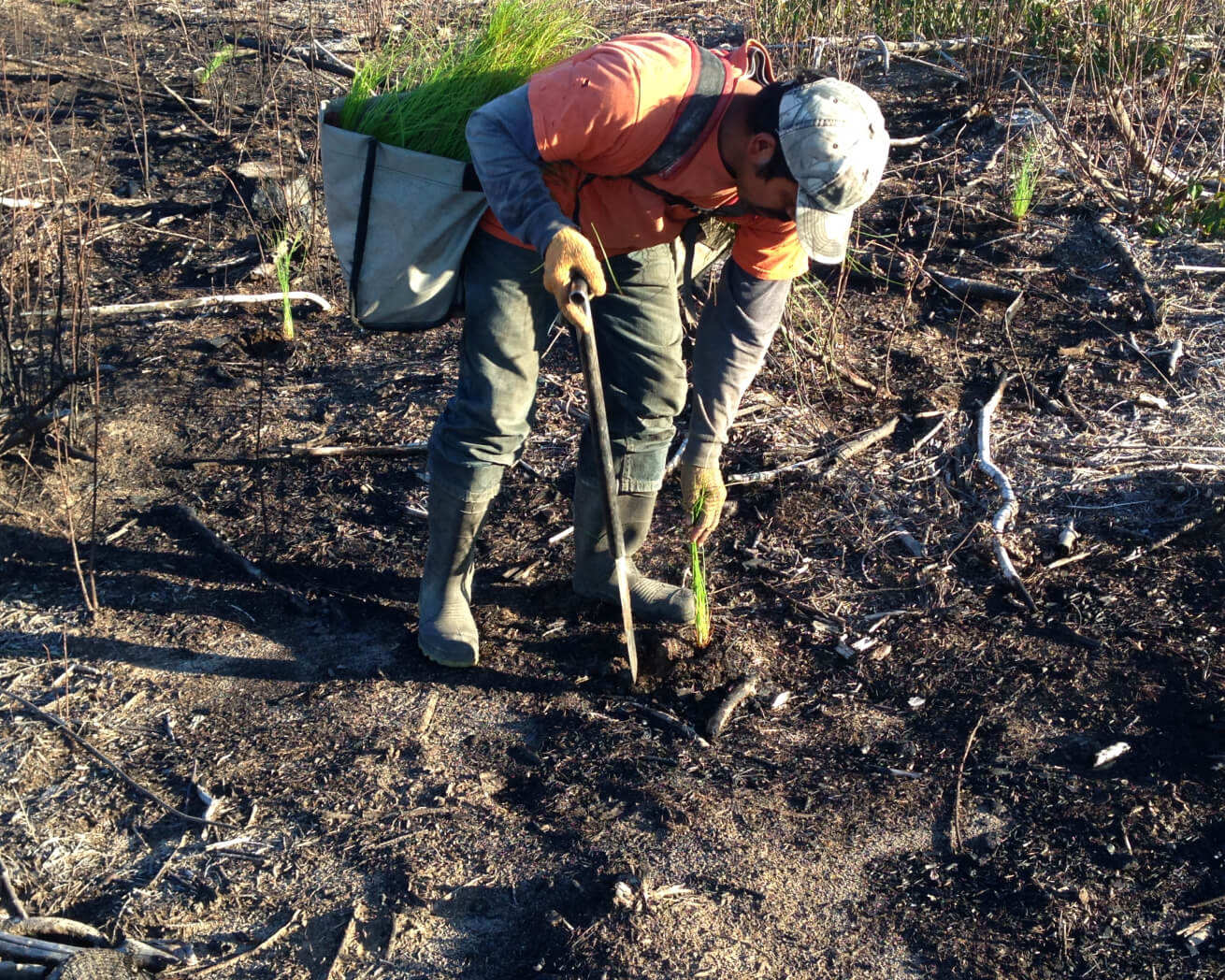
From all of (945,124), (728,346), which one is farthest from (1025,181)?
(728,346)

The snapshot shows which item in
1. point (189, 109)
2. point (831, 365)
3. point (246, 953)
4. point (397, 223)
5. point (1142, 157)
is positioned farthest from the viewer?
point (189, 109)

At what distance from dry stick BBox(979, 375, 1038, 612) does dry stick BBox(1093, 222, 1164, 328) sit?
81cm

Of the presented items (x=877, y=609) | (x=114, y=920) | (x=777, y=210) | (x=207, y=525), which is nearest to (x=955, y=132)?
(x=877, y=609)

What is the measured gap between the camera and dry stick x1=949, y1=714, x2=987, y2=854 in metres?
2.52

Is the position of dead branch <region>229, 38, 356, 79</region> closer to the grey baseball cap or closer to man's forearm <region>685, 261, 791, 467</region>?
man's forearm <region>685, 261, 791, 467</region>

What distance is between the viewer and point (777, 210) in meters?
2.34

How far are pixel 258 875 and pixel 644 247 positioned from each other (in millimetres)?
1652

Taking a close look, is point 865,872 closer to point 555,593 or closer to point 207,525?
point 555,593

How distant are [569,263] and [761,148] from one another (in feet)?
1.49

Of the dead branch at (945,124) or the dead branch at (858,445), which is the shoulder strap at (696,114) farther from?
the dead branch at (945,124)

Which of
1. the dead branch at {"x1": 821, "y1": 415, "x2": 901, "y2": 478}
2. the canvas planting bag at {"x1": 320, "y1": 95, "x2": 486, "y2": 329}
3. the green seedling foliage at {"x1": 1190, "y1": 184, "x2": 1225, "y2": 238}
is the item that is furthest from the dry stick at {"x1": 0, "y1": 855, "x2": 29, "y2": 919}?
the green seedling foliage at {"x1": 1190, "y1": 184, "x2": 1225, "y2": 238}

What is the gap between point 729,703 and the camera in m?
2.87

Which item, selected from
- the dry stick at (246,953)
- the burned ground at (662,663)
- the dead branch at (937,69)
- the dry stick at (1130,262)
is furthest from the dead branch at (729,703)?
the dead branch at (937,69)

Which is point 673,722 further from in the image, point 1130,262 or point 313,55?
point 313,55
